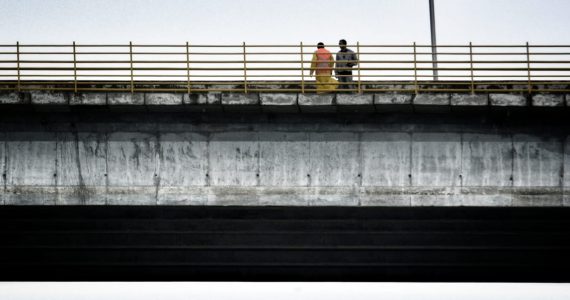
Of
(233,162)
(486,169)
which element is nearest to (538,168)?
(486,169)

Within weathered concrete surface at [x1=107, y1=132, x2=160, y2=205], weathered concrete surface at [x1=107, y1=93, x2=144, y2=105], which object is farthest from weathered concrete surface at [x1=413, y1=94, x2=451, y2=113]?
weathered concrete surface at [x1=107, y1=93, x2=144, y2=105]

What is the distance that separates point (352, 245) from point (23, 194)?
8202 millimetres

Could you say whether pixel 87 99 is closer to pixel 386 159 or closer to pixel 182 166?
pixel 182 166

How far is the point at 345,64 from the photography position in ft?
55.9

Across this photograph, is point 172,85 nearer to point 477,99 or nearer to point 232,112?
point 232,112

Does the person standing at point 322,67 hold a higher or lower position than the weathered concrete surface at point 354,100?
higher

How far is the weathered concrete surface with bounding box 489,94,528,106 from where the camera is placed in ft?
50.0

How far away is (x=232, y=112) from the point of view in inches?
615

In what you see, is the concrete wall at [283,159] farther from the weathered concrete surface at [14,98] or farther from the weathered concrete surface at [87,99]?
the weathered concrete surface at [14,98]

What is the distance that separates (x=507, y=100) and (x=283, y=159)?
521 centimetres

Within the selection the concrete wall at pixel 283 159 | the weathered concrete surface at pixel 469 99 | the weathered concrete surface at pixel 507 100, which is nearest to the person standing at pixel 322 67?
the concrete wall at pixel 283 159

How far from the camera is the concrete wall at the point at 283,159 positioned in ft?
50.6

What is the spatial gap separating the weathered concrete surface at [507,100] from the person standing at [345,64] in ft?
10.6

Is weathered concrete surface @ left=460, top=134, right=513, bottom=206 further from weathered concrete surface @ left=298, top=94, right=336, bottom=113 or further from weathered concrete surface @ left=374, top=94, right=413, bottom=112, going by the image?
weathered concrete surface @ left=298, top=94, right=336, bottom=113
